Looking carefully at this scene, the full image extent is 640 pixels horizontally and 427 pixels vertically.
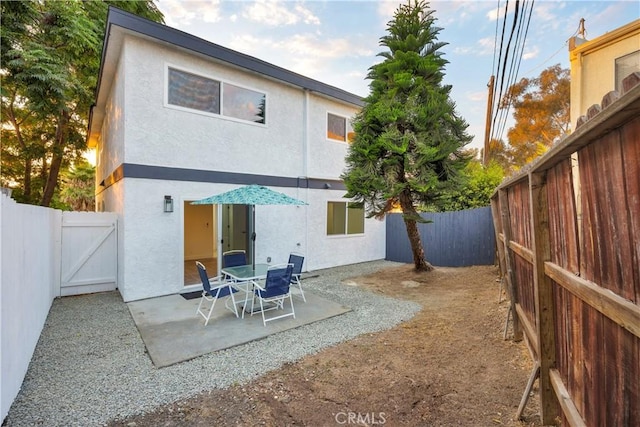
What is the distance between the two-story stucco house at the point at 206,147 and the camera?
6496mm

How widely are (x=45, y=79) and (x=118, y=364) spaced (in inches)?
332

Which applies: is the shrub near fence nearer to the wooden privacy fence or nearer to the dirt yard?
the dirt yard

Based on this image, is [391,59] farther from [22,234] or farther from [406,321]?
[22,234]

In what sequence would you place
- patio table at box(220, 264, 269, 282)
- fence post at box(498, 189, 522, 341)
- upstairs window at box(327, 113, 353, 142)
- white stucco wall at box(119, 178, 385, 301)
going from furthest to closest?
upstairs window at box(327, 113, 353, 142) → white stucco wall at box(119, 178, 385, 301) → patio table at box(220, 264, 269, 282) → fence post at box(498, 189, 522, 341)

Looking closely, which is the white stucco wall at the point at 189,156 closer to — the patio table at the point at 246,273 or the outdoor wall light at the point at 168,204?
the outdoor wall light at the point at 168,204

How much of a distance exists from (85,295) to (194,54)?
6.23m

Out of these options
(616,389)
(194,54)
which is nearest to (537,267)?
(616,389)

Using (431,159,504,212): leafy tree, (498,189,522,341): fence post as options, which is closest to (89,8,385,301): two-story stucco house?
(431,159,504,212): leafy tree

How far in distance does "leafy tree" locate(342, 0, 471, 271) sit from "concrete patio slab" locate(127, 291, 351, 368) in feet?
12.2

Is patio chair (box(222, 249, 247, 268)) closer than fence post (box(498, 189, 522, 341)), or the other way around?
fence post (box(498, 189, 522, 341))

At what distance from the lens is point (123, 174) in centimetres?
639

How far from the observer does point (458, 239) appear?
1027 cm

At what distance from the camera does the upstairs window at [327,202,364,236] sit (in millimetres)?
10512

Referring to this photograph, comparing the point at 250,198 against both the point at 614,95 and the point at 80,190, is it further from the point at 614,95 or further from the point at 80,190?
the point at 80,190
